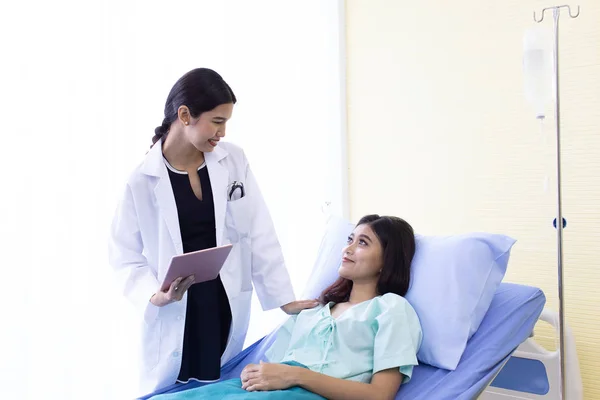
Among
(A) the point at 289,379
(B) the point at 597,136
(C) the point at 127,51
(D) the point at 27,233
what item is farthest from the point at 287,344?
(B) the point at 597,136

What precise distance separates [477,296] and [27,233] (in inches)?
54.8

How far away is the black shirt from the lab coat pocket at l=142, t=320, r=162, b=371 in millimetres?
78

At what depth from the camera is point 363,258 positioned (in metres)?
1.75

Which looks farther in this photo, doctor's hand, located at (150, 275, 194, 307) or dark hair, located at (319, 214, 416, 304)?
dark hair, located at (319, 214, 416, 304)

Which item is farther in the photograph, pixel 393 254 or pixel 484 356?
pixel 393 254

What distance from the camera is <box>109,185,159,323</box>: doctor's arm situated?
1.70 m

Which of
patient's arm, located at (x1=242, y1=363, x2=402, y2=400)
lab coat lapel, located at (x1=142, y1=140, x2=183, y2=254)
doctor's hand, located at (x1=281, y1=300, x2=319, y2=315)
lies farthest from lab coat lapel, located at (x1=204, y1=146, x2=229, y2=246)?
patient's arm, located at (x1=242, y1=363, x2=402, y2=400)

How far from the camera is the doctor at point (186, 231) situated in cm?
167

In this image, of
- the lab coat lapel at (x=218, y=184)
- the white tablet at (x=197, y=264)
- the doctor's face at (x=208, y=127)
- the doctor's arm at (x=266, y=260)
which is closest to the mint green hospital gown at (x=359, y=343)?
the doctor's arm at (x=266, y=260)

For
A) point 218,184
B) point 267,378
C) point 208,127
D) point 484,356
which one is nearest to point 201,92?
point 208,127

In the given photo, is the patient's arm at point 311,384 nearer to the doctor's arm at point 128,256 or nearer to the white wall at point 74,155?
the doctor's arm at point 128,256

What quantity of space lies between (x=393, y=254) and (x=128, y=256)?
0.78m

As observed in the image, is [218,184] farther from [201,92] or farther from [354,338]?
[354,338]

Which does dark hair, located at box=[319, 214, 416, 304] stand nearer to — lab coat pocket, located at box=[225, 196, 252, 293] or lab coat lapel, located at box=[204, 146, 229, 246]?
lab coat pocket, located at box=[225, 196, 252, 293]
